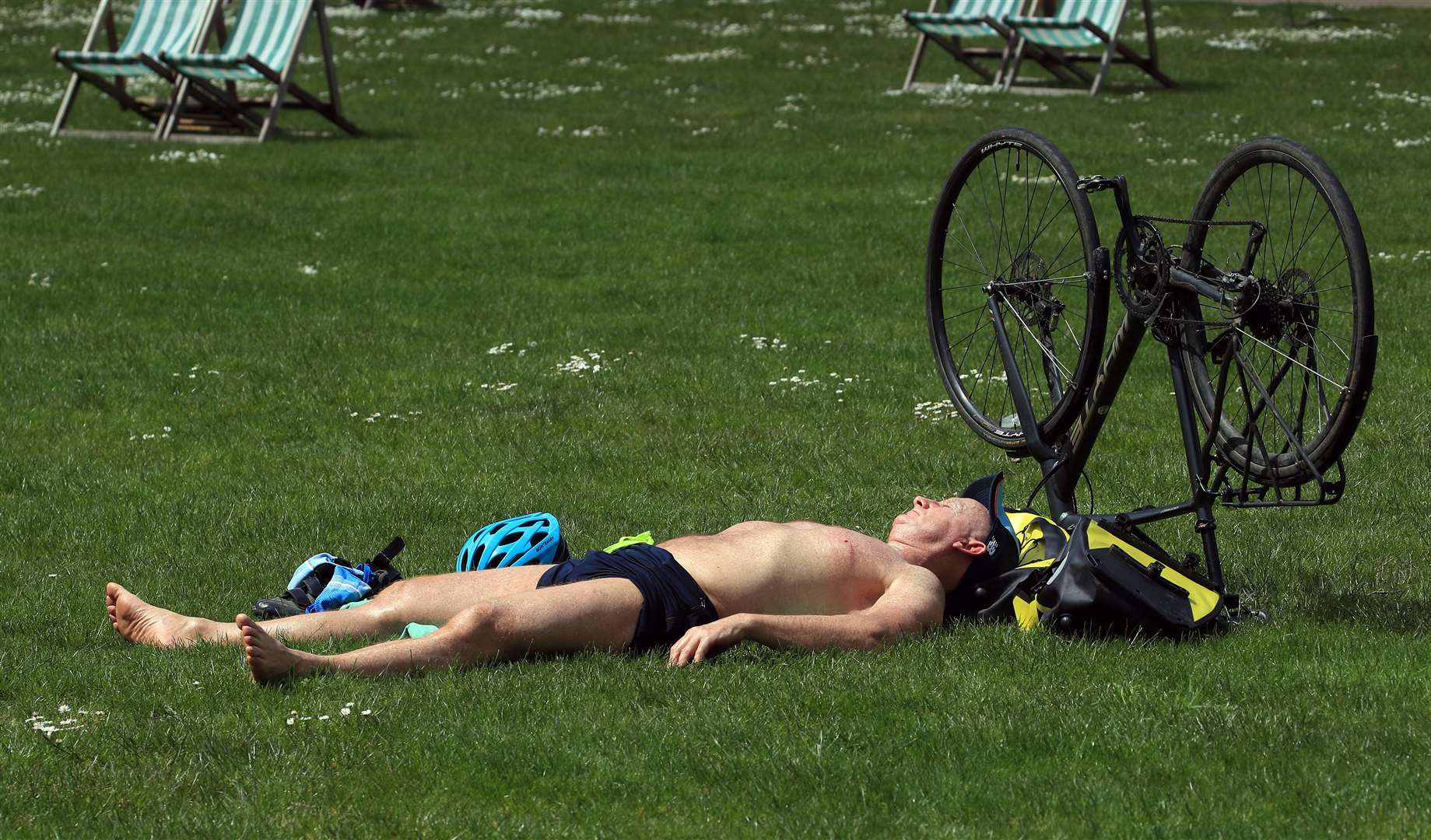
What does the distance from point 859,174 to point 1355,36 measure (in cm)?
1183

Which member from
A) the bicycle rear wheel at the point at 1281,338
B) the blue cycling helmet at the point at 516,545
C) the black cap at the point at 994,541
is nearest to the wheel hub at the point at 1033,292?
the bicycle rear wheel at the point at 1281,338

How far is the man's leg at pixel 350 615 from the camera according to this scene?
237 inches

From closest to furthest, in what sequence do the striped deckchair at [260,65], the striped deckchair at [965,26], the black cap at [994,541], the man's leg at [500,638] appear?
the man's leg at [500,638]
the black cap at [994,541]
the striped deckchair at [260,65]
the striped deckchair at [965,26]

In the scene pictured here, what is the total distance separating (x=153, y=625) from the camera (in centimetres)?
609

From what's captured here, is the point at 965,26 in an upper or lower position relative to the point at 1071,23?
lower

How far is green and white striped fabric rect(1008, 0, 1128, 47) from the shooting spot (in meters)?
20.9

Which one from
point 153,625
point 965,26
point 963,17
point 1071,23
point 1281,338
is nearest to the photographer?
point 1281,338

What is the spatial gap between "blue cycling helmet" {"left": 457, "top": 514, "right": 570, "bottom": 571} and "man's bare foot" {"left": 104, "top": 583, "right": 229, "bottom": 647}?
0.96 m

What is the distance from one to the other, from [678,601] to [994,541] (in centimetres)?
120

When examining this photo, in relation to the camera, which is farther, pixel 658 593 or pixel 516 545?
pixel 516 545

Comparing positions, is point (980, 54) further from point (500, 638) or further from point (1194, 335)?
point (500, 638)

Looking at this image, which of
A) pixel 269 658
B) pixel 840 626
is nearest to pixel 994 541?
pixel 840 626

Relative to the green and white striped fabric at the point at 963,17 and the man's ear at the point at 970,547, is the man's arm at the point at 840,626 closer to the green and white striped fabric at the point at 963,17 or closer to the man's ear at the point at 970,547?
the man's ear at the point at 970,547

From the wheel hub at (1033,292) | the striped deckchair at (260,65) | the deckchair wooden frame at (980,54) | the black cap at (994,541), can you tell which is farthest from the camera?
the deckchair wooden frame at (980,54)
